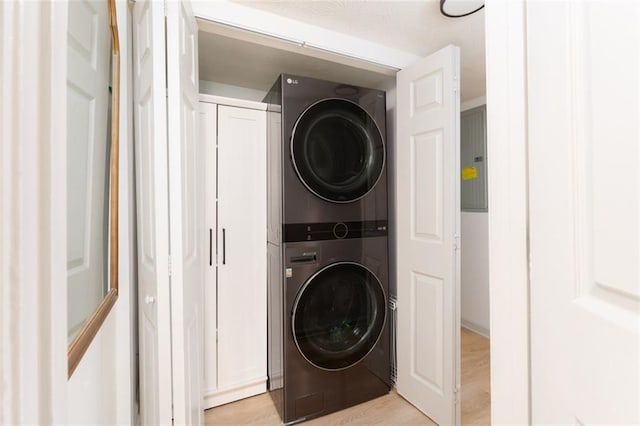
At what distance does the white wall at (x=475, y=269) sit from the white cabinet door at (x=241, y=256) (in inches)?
80.6

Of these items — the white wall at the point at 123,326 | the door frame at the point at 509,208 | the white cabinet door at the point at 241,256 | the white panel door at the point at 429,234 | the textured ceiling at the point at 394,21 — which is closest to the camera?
the door frame at the point at 509,208

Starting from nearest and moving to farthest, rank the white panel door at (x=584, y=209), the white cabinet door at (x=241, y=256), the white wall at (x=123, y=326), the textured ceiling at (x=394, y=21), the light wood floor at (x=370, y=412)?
1. the white panel door at (x=584, y=209)
2. the white wall at (x=123, y=326)
3. the textured ceiling at (x=394, y=21)
4. the light wood floor at (x=370, y=412)
5. the white cabinet door at (x=241, y=256)

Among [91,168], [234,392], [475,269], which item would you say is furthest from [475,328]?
[91,168]

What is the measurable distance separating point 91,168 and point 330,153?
3.95 ft

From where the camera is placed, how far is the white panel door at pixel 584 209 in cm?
43

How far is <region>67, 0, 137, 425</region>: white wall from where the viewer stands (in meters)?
0.99

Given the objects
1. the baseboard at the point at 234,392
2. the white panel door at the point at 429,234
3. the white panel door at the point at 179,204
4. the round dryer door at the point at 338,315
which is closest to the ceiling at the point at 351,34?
the white panel door at the point at 429,234

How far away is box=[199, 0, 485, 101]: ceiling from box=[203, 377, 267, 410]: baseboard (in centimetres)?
210

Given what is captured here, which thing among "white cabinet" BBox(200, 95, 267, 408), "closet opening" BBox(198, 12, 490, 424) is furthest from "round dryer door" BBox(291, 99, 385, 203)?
"white cabinet" BBox(200, 95, 267, 408)

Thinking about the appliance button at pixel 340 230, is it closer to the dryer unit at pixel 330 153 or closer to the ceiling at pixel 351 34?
the dryer unit at pixel 330 153

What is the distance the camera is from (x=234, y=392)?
1865 mm

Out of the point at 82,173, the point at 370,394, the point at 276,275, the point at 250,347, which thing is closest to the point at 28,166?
the point at 82,173

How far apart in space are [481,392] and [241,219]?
1.96 meters

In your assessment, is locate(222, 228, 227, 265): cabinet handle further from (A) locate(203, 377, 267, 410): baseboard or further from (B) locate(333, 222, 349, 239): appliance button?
(A) locate(203, 377, 267, 410): baseboard
